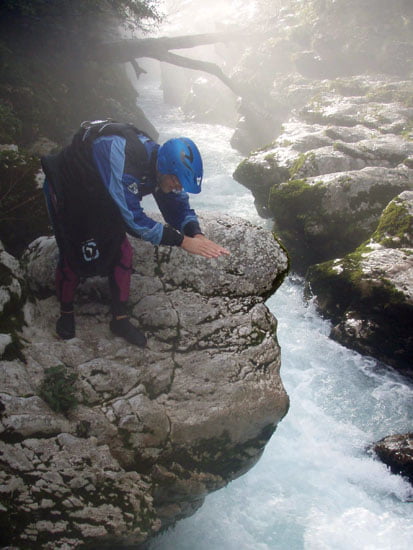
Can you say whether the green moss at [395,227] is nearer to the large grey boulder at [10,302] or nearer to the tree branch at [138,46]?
the large grey boulder at [10,302]

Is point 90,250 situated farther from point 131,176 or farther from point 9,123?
point 9,123

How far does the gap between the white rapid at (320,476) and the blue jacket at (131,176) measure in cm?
444

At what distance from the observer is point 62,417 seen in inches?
169

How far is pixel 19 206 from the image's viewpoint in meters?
6.75

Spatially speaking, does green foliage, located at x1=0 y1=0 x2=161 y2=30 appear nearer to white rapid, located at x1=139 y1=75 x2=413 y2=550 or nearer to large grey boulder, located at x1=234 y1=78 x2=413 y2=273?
large grey boulder, located at x1=234 y1=78 x2=413 y2=273

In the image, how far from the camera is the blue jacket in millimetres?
3973

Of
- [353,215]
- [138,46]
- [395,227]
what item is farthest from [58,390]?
[138,46]

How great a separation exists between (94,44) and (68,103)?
3.11 meters

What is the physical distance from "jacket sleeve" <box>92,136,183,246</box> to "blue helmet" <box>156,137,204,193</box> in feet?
1.21

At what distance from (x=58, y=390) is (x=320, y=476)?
4.81 m

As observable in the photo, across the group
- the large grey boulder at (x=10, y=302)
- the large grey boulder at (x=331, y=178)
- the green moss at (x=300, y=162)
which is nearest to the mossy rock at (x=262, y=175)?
the large grey boulder at (x=331, y=178)

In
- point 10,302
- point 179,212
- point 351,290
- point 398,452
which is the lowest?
point 398,452

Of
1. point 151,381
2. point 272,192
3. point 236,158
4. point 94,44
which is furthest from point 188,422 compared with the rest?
point 236,158

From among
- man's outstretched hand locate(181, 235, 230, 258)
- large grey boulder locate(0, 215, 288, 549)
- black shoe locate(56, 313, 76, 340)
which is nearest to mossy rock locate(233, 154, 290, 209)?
large grey boulder locate(0, 215, 288, 549)
